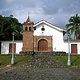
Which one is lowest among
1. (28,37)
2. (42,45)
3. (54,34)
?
(42,45)

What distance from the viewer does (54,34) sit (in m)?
18.9

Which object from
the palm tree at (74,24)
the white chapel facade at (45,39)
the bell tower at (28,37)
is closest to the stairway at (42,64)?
the white chapel facade at (45,39)

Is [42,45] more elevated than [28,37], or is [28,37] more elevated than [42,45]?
[28,37]

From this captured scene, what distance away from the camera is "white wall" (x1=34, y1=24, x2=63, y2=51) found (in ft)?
61.4

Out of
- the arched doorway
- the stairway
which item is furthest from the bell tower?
the stairway

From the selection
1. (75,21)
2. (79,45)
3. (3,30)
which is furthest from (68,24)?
(3,30)

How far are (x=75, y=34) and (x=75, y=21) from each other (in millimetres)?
4115

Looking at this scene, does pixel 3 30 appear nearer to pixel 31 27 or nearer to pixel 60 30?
pixel 31 27

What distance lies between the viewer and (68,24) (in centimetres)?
2944

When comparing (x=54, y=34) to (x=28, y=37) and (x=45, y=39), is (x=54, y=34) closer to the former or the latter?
(x=45, y=39)

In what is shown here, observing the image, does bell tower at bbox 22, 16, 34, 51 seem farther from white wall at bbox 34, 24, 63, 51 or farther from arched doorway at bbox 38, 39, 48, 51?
arched doorway at bbox 38, 39, 48, 51

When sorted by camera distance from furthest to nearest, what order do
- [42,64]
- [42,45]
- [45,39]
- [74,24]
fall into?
[74,24], [42,45], [45,39], [42,64]

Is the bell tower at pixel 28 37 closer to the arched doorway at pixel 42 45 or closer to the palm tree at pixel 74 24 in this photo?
the arched doorway at pixel 42 45

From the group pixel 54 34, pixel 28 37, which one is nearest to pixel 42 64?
pixel 28 37
